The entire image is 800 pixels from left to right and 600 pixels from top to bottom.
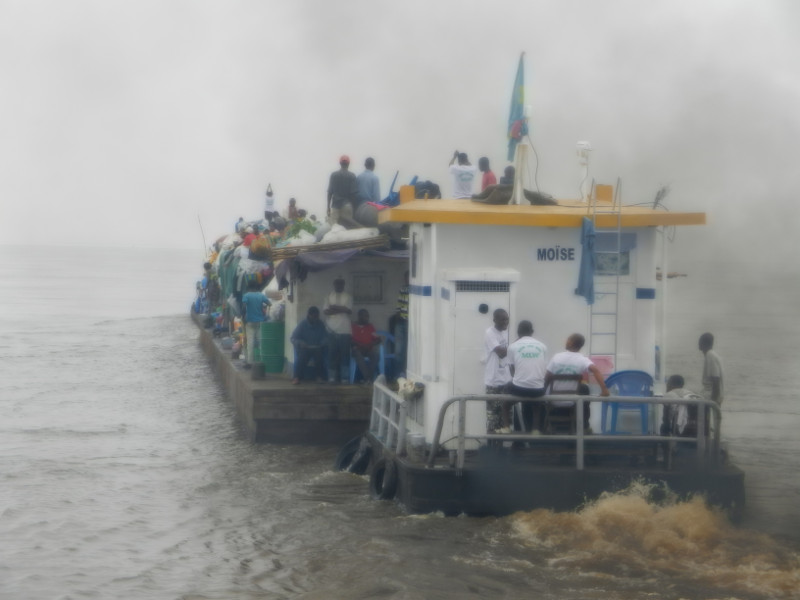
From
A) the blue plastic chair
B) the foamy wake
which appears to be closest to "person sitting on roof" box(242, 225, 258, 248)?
the blue plastic chair

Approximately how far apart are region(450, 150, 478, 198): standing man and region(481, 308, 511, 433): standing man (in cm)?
493

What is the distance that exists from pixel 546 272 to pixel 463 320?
1211 millimetres

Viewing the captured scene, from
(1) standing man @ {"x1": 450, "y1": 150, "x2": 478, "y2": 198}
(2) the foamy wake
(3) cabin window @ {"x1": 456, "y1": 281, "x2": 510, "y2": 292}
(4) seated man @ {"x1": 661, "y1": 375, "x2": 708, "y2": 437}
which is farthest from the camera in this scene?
(1) standing man @ {"x1": 450, "y1": 150, "x2": 478, "y2": 198}

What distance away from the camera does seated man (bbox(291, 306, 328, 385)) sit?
18.7 meters

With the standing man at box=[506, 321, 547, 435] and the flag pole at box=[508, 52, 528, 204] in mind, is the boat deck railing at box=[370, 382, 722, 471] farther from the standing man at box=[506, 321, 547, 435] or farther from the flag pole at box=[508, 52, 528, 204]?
the flag pole at box=[508, 52, 528, 204]

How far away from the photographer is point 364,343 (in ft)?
61.5

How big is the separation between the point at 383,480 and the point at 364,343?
4.71 metres

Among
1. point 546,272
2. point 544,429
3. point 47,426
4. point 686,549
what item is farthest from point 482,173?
point 47,426

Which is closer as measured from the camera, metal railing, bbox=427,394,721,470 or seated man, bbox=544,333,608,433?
metal railing, bbox=427,394,721,470

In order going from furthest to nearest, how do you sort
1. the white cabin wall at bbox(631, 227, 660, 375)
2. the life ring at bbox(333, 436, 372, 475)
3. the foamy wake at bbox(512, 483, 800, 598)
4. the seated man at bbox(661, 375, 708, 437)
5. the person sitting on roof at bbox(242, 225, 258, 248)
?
the person sitting on roof at bbox(242, 225, 258, 248)
the life ring at bbox(333, 436, 372, 475)
the white cabin wall at bbox(631, 227, 660, 375)
the seated man at bbox(661, 375, 708, 437)
the foamy wake at bbox(512, 483, 800, 598)

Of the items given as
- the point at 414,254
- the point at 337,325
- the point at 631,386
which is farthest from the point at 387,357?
the point at 631,386

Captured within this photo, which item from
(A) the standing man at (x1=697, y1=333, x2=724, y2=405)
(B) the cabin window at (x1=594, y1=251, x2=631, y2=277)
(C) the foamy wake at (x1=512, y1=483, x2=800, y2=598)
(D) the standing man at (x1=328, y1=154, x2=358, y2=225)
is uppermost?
(D) the standing man at (x1=328, y1=154, x2=358, y2=225)

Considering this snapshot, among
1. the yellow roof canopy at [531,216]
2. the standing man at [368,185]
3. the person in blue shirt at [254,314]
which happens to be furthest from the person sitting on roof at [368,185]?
the yellow roof canopy at [531,216]

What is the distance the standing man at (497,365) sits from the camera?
13.0 meters
